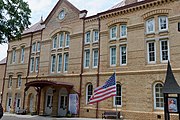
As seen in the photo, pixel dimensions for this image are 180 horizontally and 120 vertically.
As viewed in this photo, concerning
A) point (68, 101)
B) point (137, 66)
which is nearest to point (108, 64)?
point (137, 66)

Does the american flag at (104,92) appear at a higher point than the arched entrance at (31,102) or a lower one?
higher

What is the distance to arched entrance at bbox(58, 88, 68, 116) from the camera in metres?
23.6

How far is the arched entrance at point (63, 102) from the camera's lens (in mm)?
23612

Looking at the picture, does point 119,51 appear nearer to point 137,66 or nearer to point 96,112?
point 137,66

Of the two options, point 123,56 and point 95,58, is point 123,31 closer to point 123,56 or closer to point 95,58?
point 123,56

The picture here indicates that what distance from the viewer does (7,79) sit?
31547 millimetres

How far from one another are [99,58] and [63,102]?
6.63 m

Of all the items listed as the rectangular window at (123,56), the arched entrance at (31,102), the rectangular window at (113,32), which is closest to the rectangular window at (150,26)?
the rectangular window at (123,56)

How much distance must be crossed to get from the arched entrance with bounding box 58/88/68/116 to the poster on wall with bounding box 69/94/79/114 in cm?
137

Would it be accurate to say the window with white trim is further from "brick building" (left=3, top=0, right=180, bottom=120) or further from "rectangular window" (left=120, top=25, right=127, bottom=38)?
"rectangular window" (left=120, top=25, right=127, bottom=38)

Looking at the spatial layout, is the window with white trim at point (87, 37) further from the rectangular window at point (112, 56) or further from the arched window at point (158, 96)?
the arched window at point (158, 96)

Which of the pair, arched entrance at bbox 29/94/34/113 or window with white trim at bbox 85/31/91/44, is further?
arched entrance at bbox 29/94/34/113

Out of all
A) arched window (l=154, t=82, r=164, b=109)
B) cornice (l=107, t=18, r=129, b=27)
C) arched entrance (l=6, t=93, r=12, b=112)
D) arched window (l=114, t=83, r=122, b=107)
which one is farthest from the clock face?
arched window (l=154, t=82, r=164, b=109)

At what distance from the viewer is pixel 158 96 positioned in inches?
680
